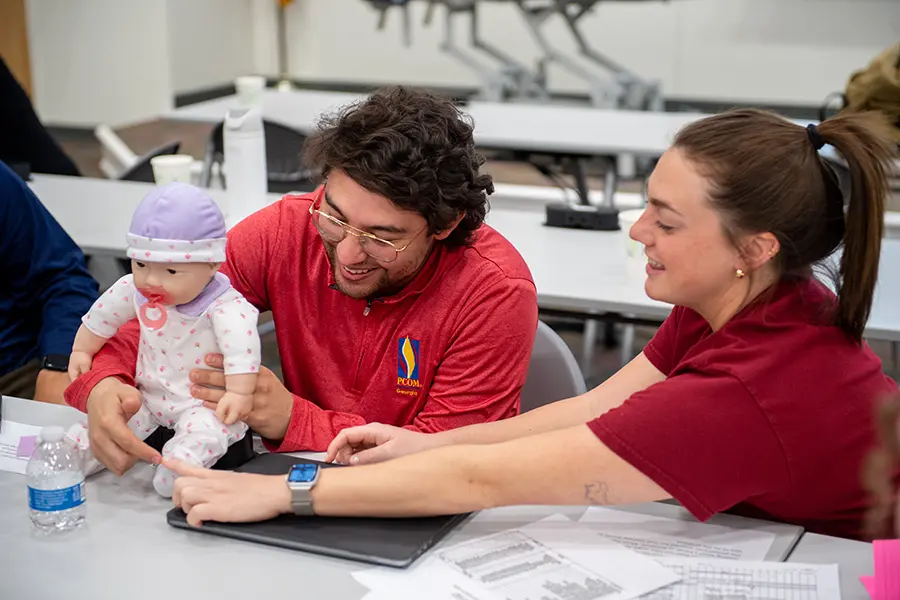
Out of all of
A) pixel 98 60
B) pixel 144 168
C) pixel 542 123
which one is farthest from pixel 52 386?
pixel 98 60

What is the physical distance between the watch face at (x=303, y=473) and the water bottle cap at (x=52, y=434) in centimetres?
40

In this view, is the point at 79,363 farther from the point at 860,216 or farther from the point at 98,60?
the point at 98,60

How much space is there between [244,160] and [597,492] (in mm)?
1848

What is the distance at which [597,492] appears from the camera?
1382 millimetres

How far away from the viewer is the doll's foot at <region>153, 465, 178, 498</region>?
1.51 metres

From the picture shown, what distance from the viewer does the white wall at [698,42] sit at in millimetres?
8391

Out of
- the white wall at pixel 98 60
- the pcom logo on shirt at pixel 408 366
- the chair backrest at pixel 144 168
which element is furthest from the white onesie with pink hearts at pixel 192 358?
the white wall at pixel 98 60

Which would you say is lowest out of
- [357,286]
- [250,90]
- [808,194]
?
[357,286]

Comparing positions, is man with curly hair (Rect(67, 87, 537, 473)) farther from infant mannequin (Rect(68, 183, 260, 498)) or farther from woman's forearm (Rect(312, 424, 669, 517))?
woman's forearm (Rect(312, 424, 669, 517))

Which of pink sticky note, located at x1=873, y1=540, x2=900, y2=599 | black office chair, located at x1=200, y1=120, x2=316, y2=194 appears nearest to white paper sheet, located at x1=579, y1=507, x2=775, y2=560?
pink sticky note, located at x1=873, y1=540, x2=900, y2=599

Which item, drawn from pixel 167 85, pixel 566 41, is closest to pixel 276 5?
pixel 167 85

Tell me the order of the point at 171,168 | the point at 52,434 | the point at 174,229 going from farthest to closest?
the point at 171,168, the point at 52,434, the point at 174,229

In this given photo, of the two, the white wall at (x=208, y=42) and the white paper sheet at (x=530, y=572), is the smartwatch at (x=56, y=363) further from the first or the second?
the white wall at (x=208, y=42)

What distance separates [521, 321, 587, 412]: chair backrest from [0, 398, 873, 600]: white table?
0.44 metres
